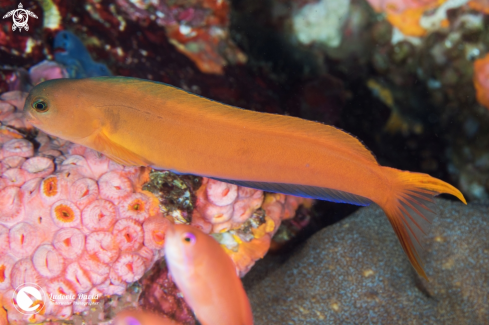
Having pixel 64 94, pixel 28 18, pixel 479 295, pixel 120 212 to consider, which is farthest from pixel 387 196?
pixel 28 18

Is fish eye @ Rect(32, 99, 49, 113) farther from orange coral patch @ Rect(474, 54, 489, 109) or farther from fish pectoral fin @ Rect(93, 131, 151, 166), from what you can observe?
orange coral patch @ Rect(474, 54, 489, 109)

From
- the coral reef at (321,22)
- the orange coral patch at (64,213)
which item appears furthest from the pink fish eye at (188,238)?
the coral reef at (321,22)

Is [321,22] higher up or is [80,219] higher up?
[321,22]

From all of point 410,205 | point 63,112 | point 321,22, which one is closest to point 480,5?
point 321,22

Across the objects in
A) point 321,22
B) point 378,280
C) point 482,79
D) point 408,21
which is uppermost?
point 408,21

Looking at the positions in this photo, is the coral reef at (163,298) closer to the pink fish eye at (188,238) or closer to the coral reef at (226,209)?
the coral reef at (226,209)

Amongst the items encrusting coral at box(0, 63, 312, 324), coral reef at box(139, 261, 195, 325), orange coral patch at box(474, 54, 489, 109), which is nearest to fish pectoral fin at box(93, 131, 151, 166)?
encrusting coral at box(0, 63, 312, 324)

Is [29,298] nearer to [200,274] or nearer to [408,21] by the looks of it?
[200,274]

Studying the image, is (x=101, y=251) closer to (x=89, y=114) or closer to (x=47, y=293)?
(x=47, y=293)
